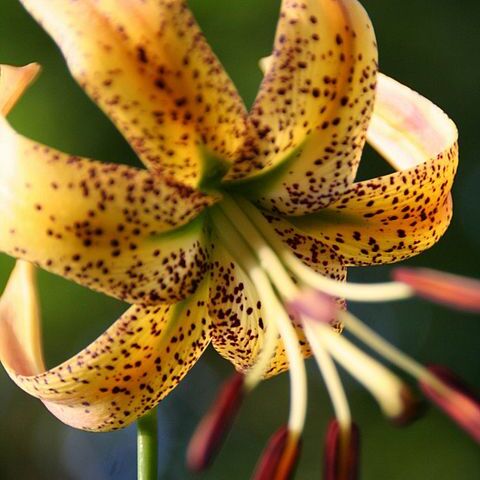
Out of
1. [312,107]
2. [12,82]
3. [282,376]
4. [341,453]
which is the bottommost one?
[282,376]

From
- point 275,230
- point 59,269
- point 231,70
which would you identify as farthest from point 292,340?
point 231,70

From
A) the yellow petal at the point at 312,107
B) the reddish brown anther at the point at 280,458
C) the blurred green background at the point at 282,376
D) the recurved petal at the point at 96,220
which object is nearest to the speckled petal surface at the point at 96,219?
the recurved petal at the point at 96,220

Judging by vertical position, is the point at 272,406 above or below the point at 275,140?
below

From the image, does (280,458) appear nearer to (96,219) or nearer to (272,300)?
(272,300)

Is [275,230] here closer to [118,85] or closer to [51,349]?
[118,85]

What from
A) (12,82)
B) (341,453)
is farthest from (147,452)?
(12,82)

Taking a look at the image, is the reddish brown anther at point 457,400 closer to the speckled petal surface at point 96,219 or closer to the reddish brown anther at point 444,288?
the reddish brown anther at point 444,288
